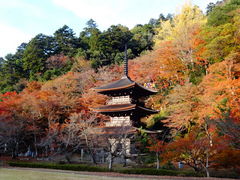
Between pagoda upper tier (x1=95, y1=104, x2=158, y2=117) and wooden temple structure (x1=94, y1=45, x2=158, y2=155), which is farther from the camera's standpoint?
wooden temple structure (x1=94, y1=45, x2=158, y2=155)

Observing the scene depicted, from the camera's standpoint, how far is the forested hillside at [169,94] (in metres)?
15.5

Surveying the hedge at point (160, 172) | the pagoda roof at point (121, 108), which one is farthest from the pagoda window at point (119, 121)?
the hedge at point (160, 172)

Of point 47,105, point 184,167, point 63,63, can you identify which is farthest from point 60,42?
point 184,167

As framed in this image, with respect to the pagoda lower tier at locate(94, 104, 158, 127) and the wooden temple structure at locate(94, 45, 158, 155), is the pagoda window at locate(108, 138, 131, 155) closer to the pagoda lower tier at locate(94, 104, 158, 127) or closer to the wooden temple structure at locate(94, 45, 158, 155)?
the wooden temple structure at locate(94, 45, 158, 155)

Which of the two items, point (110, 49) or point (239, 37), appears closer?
point (239, 37)

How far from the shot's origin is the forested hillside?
50.8ft

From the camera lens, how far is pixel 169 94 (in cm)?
2722

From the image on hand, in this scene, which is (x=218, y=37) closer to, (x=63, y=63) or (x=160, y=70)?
(x=160, y=70)

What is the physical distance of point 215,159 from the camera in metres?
14.2

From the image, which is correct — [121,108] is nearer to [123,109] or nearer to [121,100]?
[123,109]

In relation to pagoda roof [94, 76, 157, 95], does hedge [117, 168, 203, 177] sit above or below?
below

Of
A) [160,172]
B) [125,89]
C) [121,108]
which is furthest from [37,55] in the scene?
[160,172]

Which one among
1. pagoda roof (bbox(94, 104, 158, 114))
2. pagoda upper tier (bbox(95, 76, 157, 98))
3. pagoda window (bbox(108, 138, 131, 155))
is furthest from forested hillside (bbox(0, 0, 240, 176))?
pagoda upper tier (bbox(95, 76, 157, 98))

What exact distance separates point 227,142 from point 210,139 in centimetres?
109
